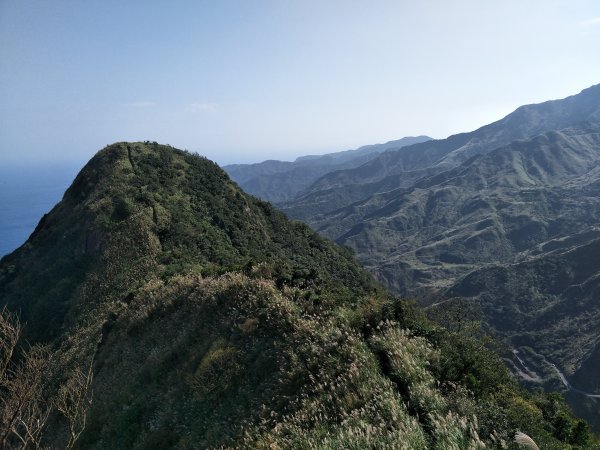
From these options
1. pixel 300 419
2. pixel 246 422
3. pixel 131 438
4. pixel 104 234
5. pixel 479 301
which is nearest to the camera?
pixel 300 419

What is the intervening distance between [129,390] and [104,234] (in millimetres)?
30676

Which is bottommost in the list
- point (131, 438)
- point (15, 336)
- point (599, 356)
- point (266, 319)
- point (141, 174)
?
point (599, 356)

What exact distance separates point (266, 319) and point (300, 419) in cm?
589

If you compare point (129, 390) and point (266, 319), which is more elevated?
point (266, 319)

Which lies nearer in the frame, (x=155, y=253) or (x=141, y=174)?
(x=155, y=253)

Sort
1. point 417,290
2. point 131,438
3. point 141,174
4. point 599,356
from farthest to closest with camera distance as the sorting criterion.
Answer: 1. point 417,290
2. point 599,356
3. point 141,174
4. point 131,438

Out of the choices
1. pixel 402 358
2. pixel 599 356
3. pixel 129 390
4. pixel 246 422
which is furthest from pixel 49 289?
pixel 599 356

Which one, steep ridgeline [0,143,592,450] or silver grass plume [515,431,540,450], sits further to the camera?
steep ridgeline [0,143,592,450]

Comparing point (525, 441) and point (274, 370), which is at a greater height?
point (525, 441)

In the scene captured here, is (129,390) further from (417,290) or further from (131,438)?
(417,290)

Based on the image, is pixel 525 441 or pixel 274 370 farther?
pixel 274 370

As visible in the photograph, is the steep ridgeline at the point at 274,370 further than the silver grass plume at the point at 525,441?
Yes

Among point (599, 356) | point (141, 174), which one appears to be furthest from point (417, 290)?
point (141, 174)

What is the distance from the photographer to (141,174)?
58.5 m
